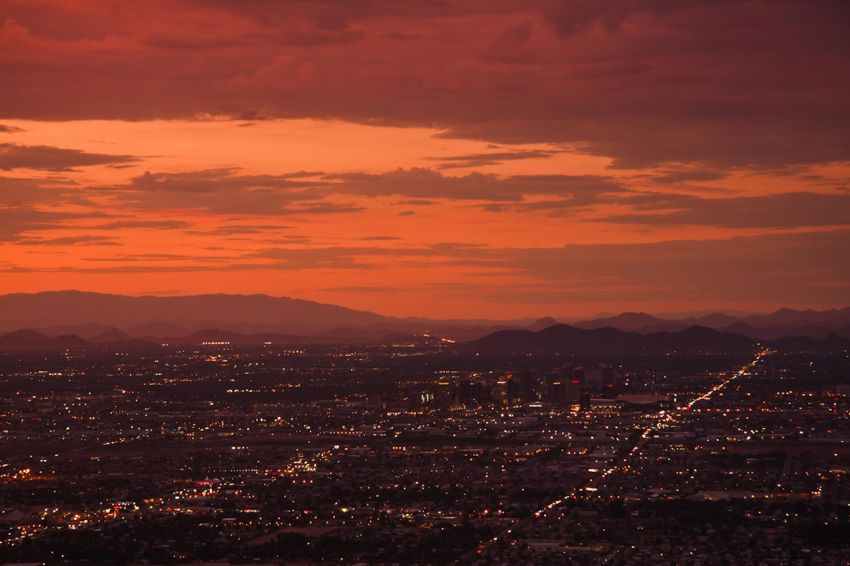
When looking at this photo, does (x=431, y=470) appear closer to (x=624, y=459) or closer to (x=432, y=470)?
(x=432, y=470)

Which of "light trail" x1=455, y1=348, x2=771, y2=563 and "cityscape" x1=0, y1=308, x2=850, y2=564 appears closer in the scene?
"cityscape" x1=0, y1=308, x2=850, y2=564

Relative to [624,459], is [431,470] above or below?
below

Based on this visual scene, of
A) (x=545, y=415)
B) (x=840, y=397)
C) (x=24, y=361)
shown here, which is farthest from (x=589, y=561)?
(x=24, y=361)

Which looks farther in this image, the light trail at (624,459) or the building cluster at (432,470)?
the light trail at (624,459)

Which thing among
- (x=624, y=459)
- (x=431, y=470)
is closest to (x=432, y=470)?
(x=431, y=470)

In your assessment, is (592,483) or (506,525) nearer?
(506,525)

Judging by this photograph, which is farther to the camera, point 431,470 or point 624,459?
point 624,459

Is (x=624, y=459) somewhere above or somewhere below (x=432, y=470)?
above

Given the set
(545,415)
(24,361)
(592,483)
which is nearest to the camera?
(592,483)

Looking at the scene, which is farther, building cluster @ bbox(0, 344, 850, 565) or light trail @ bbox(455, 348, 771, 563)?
light trail @ bbox(455, 348, 771, 563)

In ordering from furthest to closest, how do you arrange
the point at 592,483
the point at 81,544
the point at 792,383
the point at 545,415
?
1. the point at 792,383
2. the point at 545,415
3. the point at 592,483
4. the point at 81,544

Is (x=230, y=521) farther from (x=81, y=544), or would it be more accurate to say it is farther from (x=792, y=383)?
(x=792, y=383)
